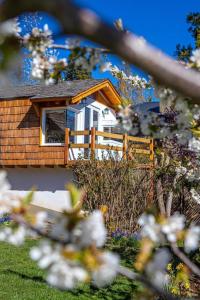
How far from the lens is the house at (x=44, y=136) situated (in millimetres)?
18469

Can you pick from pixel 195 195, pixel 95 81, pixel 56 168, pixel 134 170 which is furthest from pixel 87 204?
pixel 95 81

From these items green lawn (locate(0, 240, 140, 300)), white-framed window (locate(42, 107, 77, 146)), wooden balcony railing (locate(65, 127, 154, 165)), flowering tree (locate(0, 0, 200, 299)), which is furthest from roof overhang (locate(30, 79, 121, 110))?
flowering tree (locate(0, 0, 200, 299))

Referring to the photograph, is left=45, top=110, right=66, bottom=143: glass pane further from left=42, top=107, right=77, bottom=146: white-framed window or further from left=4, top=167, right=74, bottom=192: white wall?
left=4, top=167, right=74, bottom=192: white wall

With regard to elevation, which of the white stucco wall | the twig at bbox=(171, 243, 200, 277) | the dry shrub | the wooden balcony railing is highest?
the twig at bbox=(171, 243, 200, 277)

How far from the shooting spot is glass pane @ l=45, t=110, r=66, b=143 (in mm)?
19067

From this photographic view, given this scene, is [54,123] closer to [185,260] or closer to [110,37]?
[185,260]

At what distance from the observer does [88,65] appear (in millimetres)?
1770

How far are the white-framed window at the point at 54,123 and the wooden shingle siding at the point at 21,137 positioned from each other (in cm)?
28

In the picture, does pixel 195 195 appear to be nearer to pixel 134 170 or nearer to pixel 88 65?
pixel 134 170

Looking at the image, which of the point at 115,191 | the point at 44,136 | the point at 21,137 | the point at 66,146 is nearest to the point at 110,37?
the point at 115,191

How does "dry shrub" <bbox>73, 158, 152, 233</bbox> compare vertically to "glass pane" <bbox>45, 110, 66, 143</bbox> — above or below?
below

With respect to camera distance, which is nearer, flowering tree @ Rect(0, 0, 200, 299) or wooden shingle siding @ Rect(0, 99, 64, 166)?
flowering tree @ Rect(0, 0, 200, 299)

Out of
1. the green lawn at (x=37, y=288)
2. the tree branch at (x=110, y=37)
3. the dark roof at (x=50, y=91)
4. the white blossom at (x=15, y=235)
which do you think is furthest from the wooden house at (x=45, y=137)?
the tree branch at (x=110, y=37)

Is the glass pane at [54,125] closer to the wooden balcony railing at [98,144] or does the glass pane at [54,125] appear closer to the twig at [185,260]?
the wooden balcony railing at [98,144]
